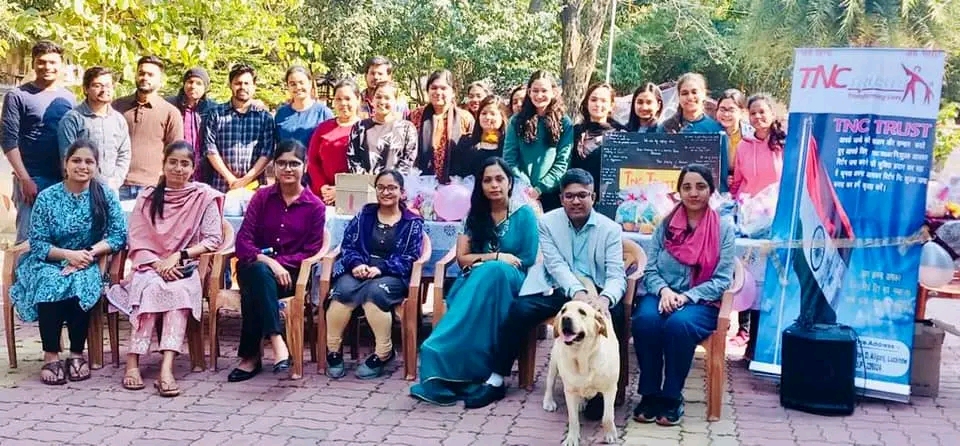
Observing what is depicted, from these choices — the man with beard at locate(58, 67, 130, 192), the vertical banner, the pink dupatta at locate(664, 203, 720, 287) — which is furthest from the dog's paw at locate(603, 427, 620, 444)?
the man with beard at locate(58, 67, 130, 192)

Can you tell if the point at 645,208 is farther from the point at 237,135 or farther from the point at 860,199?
the point at 237,135

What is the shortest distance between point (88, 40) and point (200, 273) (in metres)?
2.80

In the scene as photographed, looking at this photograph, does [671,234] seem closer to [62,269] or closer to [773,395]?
[773,395]

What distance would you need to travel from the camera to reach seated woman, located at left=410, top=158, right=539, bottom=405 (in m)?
4.64

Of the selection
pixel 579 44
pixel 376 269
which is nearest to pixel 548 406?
pixel 376 269

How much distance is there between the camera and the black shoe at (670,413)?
4328 mm

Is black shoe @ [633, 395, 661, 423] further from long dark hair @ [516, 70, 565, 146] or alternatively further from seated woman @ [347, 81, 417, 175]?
seated woman @ [347, 81, 417, 175]

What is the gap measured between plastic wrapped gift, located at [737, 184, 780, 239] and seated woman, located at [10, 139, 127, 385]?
3.58m

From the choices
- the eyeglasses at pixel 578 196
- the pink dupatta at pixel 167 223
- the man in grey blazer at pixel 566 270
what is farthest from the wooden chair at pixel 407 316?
the eyeglasses at pixel 578 196

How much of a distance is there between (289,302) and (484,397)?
48.3 inches

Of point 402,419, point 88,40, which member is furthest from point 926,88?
point 88,40

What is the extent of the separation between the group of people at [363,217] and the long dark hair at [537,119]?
1 centimetres

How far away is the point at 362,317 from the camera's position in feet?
18.8

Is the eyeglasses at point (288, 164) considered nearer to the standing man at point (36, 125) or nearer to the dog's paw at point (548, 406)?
the standing man at point (36, 125)
